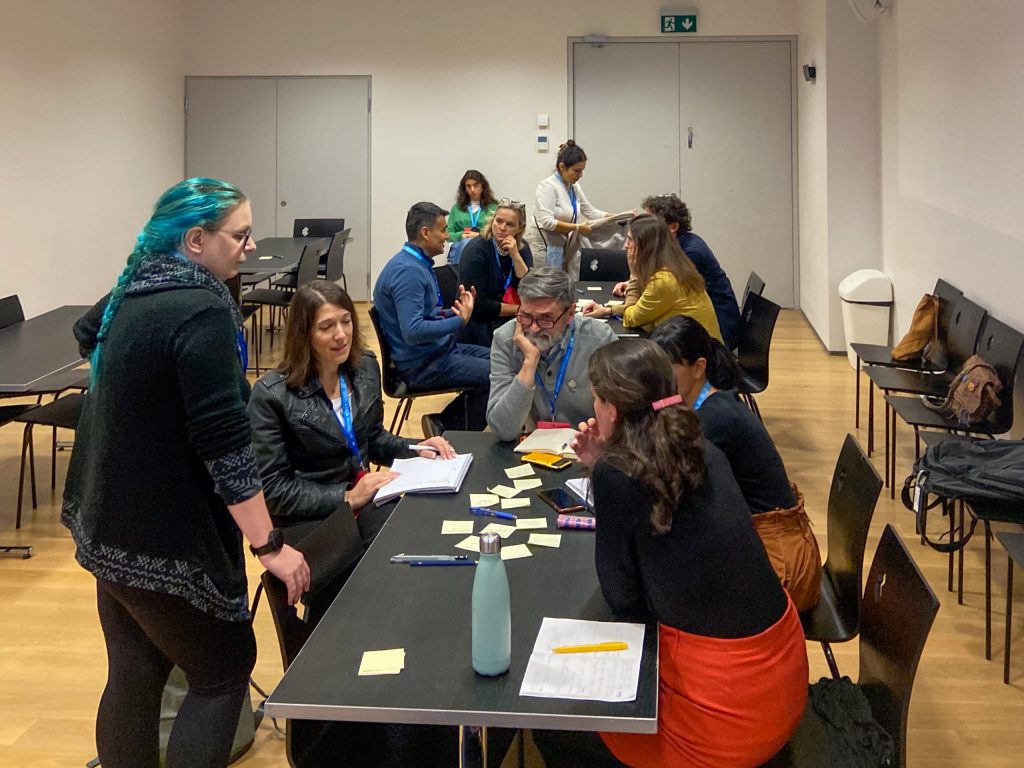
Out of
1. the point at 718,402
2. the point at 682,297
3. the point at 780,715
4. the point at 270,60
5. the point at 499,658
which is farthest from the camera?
the point at 270,60

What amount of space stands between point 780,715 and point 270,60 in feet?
31.3

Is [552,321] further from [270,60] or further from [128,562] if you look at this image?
[270,60]

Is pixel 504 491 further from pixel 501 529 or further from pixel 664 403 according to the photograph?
pixel 664 403

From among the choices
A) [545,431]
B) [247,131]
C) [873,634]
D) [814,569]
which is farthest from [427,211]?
[247,131]

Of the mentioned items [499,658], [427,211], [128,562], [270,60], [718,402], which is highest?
[270,60]

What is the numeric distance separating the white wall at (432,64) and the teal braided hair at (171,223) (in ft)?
27.5

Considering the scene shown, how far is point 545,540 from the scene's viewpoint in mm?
2467

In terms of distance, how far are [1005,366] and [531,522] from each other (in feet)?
8.65

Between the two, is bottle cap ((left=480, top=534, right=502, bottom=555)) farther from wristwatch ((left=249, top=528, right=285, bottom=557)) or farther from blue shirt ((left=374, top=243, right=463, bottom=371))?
blue shirt ((left=374, top=243, right=463, bottom=371))

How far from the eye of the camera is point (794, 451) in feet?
18.0

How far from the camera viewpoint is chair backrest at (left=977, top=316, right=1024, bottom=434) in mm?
4207

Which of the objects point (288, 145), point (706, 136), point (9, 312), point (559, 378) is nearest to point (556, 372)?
point (559, 378)

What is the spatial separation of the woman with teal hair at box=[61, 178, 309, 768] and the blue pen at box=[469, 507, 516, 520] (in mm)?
619

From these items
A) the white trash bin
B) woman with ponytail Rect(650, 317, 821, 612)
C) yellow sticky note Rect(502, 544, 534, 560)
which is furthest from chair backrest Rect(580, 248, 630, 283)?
yellow sticky note Rect(502, 544, 534, 560)
